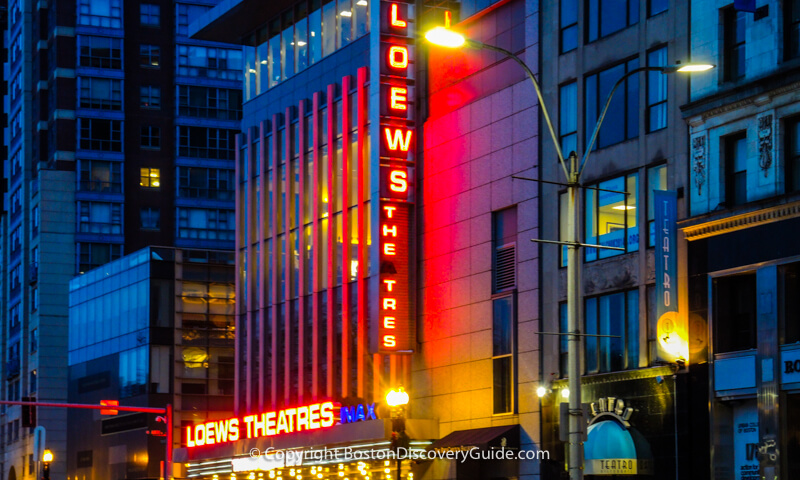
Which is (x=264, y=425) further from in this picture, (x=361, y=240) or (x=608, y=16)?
(x=608, y=16)

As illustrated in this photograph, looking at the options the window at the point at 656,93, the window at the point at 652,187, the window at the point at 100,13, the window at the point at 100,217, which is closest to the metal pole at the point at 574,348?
the window at the point at 652,187

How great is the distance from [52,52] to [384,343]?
223 feet

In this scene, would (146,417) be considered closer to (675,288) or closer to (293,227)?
(293,227)

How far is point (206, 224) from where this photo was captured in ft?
369

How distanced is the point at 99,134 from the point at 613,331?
2937 inches

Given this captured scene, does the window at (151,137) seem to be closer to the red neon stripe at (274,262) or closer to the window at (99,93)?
the window at (99,93)

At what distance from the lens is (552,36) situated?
1858 inches

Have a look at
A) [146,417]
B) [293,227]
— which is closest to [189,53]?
[146,417]

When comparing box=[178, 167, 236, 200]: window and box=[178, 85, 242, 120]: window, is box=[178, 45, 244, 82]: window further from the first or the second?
box=[178, 167, 236, 200]: window

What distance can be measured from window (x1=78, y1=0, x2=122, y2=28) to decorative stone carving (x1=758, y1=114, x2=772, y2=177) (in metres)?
81.8

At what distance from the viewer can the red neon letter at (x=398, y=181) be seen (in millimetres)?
53688

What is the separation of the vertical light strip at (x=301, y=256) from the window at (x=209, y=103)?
49.7 meters

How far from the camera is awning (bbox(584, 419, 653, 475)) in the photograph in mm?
40781

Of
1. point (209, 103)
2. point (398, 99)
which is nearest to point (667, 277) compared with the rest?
point (398, 99)
